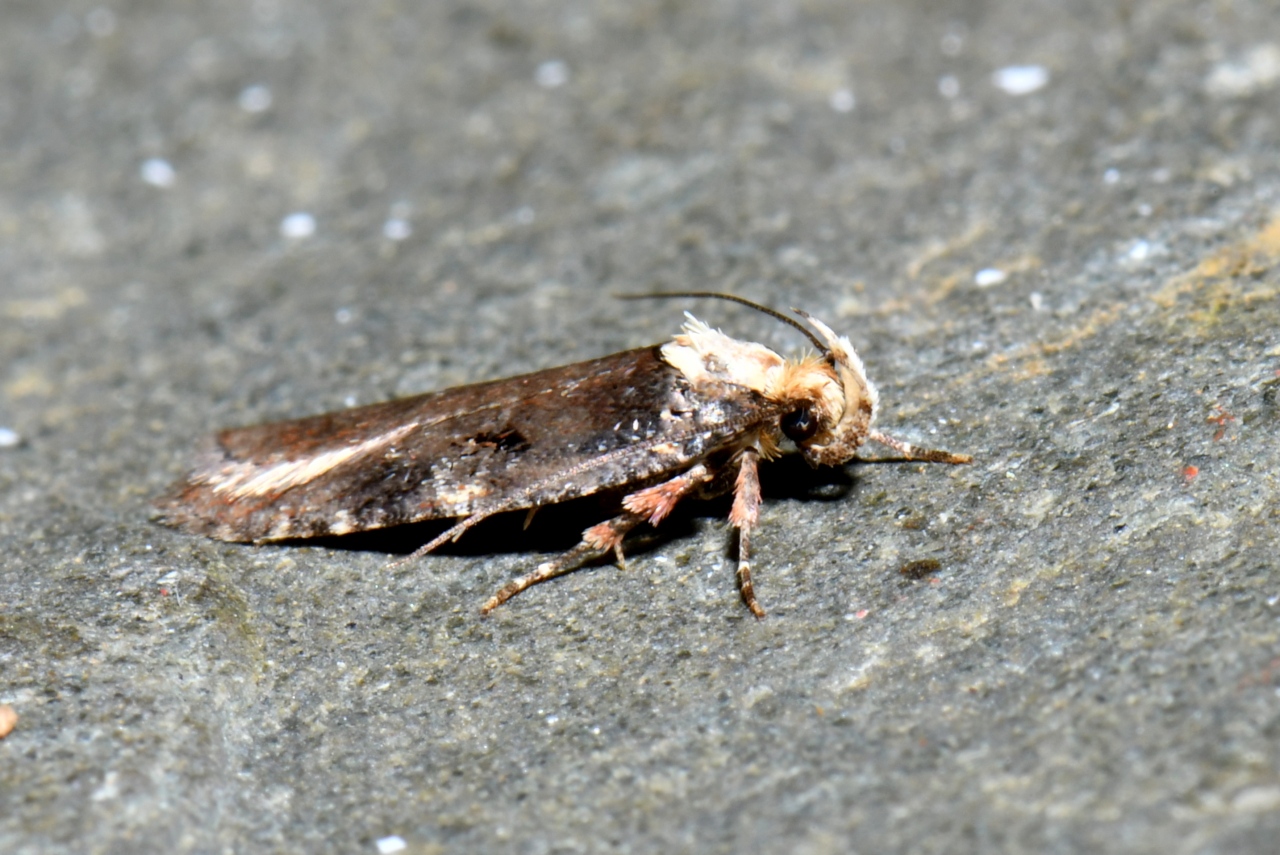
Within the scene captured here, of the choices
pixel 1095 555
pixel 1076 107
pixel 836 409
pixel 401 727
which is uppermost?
pixel 1076 107

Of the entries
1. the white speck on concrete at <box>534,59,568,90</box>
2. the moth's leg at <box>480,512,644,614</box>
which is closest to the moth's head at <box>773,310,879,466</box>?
the moth's leg at <box>480,512,644,614</box>

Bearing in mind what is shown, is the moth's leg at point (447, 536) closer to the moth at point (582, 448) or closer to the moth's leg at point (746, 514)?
the moth at point (582, 448)

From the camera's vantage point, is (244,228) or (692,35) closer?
(244,228)

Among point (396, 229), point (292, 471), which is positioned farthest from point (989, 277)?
point (396, 229)

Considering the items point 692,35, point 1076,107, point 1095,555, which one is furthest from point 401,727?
point 692,35

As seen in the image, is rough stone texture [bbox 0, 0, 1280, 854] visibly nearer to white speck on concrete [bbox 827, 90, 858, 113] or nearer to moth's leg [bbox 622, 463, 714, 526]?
white speck on concrete [bbox 827, 90, 858, 113]

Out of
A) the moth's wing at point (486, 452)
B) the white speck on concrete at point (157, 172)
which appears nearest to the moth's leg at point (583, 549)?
the moth's wing at point (486, 452)

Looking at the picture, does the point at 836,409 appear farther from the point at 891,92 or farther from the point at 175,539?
the point at 891,92
